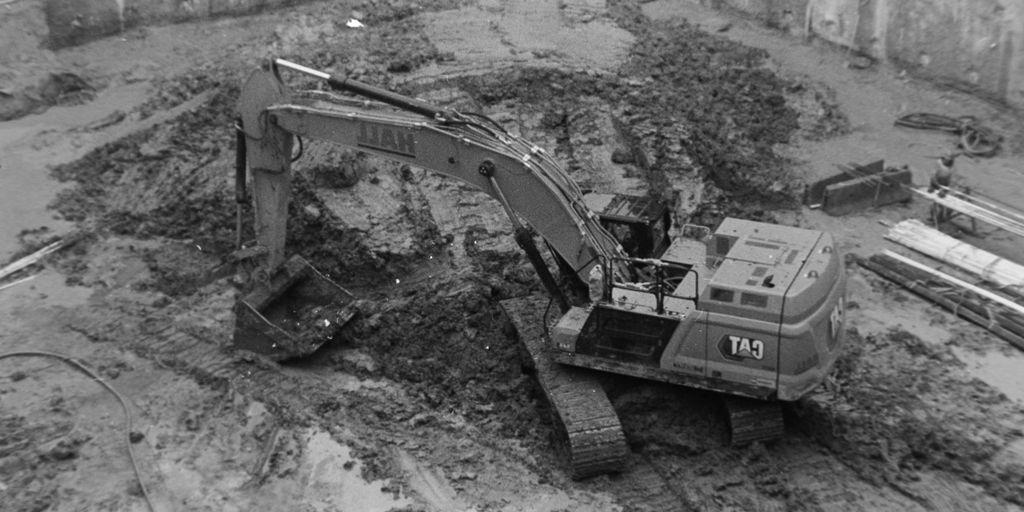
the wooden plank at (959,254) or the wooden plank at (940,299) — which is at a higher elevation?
the wooden plank at (959,254)

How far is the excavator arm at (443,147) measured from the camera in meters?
10.2

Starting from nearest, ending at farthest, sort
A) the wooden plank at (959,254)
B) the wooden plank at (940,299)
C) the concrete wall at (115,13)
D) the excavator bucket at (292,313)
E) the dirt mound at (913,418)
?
the dirt mound at (913,418) < the excavator bucket at (292,313) < the wooden plank at (940,299) < the wooden plank at (959,254) < the concrete wall at (115,13)

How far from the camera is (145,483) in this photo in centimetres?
992

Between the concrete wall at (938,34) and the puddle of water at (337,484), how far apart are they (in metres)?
12.0

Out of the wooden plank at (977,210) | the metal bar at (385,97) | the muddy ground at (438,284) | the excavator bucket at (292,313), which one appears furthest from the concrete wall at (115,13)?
the wooden plank at (977,210)

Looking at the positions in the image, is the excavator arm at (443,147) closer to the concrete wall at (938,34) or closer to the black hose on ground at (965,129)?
the black hose on ground at (965,129)

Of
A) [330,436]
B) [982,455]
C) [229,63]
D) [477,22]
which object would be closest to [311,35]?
[229,63]

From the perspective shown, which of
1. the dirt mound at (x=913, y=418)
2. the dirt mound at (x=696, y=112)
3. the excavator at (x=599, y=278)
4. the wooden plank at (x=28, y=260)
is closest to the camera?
the excavator at (x=599, y=278)

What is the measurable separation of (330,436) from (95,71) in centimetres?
1092

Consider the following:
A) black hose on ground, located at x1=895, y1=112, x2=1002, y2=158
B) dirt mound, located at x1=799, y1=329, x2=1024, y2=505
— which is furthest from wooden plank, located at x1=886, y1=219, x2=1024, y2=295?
black hose on ground, located at x1=895, y1=112, x2=1002, y2=158

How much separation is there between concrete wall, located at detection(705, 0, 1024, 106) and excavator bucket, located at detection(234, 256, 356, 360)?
10818mm

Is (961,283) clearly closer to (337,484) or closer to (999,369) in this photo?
(999,369)

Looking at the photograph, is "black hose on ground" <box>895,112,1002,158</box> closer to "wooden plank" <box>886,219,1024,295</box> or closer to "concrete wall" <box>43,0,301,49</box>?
"wooden plank" <box>886,219,1024,295</box>

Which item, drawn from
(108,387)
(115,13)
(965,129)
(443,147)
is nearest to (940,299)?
(965,129)
